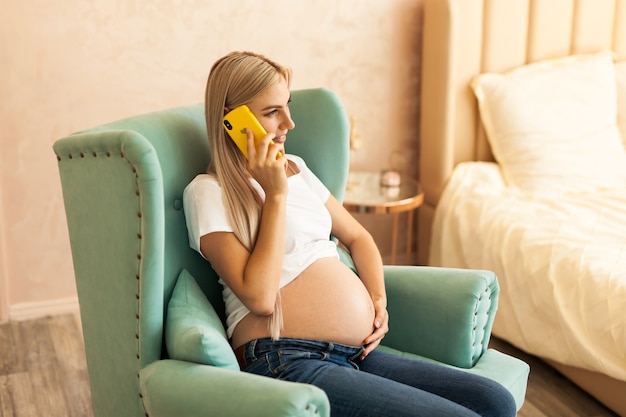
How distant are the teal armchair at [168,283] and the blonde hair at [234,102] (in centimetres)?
11

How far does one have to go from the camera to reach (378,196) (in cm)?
274

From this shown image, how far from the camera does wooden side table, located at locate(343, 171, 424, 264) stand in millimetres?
2629

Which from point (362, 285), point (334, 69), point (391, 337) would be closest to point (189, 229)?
point (362, 285)

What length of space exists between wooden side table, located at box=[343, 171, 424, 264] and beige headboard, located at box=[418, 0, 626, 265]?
17 cm

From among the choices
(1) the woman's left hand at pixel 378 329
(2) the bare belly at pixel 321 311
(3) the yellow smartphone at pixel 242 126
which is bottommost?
(1) the woman's left hand at pixel 378 329

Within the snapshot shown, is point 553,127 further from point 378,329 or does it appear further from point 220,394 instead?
point 220,394

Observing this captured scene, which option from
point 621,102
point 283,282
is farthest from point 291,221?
point 621,102

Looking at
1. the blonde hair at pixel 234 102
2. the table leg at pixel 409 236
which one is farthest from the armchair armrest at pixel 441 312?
the table leg at pixel 409 236

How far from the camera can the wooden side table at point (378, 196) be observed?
2629 mm

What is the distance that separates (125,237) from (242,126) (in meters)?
0.35

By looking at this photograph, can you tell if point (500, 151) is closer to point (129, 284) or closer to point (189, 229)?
point (189, 229)

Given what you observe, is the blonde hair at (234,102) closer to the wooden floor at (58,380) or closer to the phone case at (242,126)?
the phone case at (242,126)

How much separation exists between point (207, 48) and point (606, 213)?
4.93ft

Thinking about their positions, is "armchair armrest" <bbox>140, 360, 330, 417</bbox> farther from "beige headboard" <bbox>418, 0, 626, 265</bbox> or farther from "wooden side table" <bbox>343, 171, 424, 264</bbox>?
"beige headboard" <bbox>418, 0, 626, 265</bbox>
